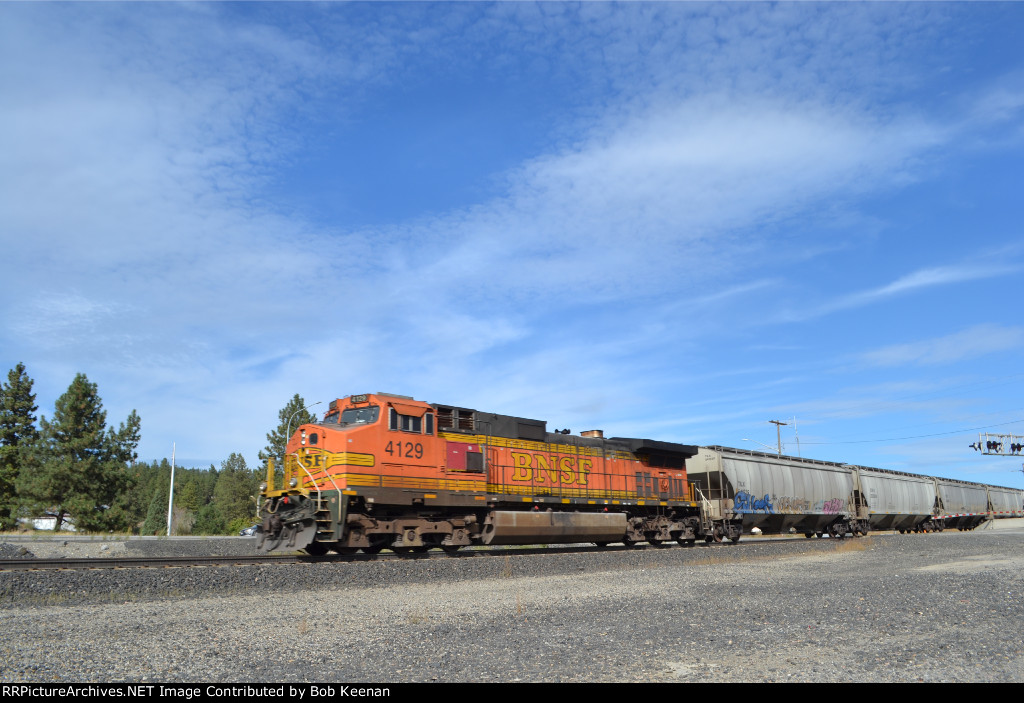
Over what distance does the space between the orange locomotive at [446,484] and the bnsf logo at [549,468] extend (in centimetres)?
3

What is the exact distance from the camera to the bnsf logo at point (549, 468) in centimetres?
1930

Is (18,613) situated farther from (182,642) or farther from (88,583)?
(182,642)

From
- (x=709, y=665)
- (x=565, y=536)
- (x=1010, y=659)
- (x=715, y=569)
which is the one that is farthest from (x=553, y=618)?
(x=565, y=536)

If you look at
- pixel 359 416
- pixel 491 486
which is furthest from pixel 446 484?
pixel 359 416

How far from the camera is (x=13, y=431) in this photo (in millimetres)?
45250

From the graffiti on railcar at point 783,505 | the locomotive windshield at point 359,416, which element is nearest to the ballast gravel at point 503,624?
the locomotive windshield at point 359,416

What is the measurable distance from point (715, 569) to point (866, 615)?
23.4 feet

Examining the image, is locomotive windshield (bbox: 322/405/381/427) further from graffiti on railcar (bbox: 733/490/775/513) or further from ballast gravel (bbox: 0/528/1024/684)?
graffiti on railcar (bbox: 733/490/775/513)

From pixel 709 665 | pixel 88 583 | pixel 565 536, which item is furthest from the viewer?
pixel 565 536

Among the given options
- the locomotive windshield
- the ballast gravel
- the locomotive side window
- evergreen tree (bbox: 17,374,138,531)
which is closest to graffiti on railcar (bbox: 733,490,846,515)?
the ballast gravel

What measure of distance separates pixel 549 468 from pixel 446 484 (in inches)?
164

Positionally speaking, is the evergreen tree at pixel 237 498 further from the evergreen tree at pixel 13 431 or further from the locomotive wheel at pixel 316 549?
the locomotive wheel at pixel 316 549

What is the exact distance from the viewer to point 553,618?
8.80 meters

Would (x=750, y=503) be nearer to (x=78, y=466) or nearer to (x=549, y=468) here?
(x=549, y=468)
